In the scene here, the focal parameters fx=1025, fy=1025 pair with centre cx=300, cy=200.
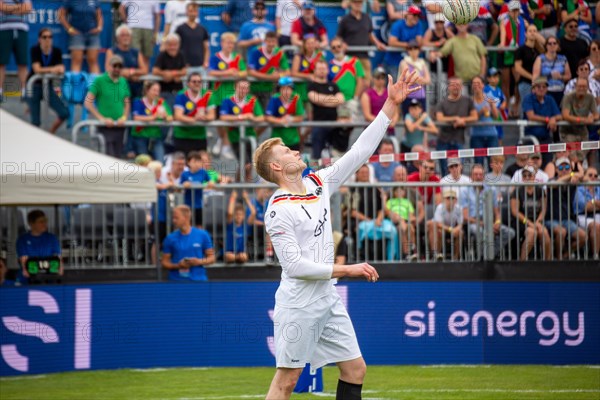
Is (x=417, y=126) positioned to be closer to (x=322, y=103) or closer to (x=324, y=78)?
(x=322, y=103)

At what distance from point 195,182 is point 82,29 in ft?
14.3

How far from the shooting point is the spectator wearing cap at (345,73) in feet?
56.4

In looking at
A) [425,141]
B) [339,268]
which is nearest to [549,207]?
[425,141]

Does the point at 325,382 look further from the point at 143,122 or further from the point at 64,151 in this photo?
the point at 143,122

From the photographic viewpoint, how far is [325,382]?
39.5 feet

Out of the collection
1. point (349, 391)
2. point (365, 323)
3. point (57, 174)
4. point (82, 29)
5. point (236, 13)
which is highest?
point (236, 13)

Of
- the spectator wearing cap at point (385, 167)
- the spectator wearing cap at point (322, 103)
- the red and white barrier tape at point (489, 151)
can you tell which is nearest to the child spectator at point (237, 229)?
the red and white barrier tape at point (489, 151)

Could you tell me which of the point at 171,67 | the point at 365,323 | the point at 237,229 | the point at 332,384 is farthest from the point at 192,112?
the point at 332,384

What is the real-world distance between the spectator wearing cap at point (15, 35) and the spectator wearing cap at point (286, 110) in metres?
4.19

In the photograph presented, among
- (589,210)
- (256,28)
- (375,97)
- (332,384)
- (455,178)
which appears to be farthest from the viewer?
(256,28)

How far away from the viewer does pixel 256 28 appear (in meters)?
18.0

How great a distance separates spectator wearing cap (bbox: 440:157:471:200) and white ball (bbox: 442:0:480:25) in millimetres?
2905

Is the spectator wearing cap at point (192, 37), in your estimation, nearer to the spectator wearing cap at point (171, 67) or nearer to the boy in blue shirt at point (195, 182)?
the spectator wearing cap at point (171, 67)

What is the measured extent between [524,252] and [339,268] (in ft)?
23.7
